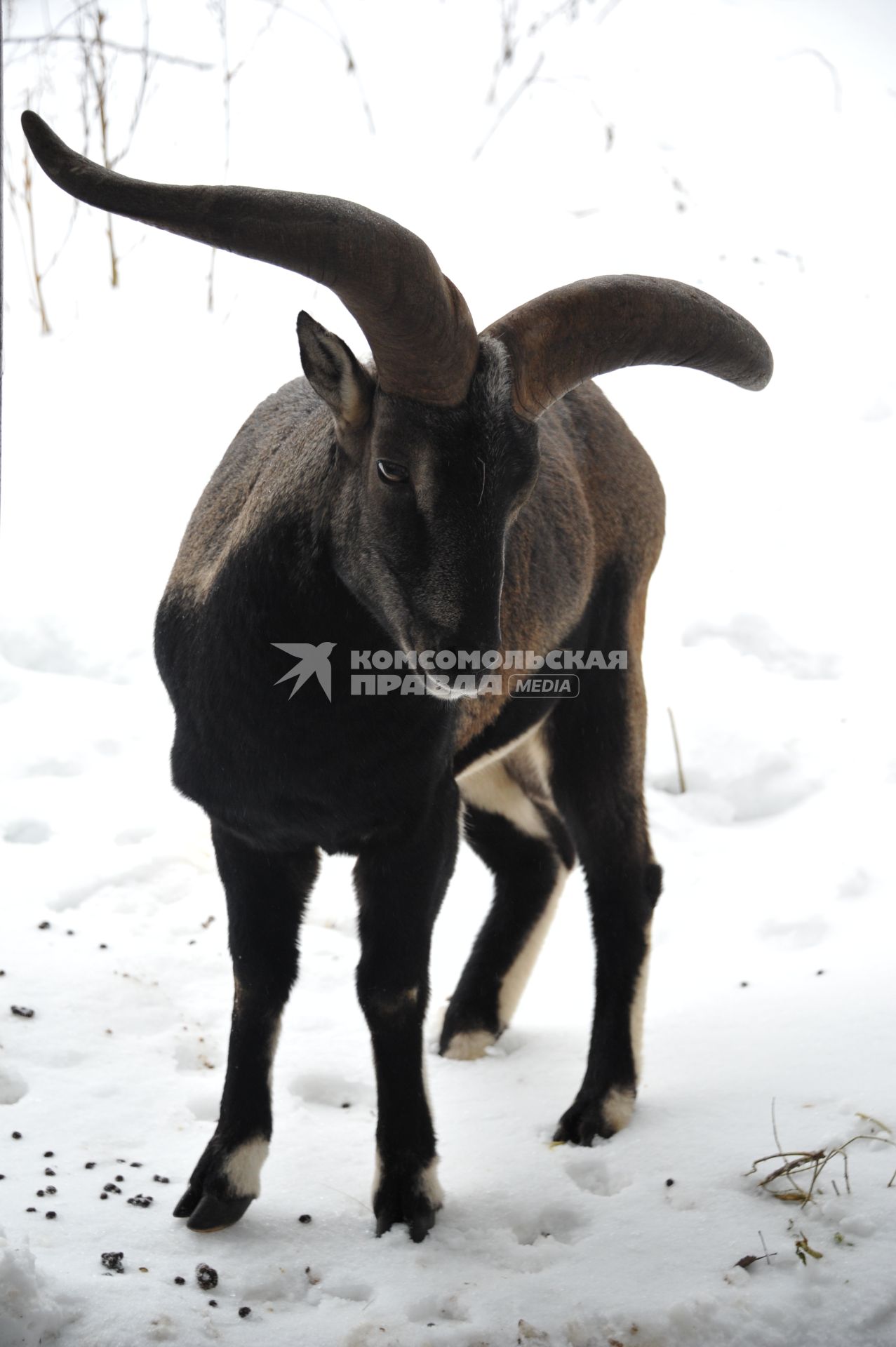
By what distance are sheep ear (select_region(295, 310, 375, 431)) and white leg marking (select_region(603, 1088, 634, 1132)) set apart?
7.41 ft

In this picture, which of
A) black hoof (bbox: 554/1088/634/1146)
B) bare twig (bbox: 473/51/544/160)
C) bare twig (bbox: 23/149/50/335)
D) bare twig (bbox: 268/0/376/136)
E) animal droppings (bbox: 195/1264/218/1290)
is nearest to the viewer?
animal droppings (bbox: 195/1264/218/1290)

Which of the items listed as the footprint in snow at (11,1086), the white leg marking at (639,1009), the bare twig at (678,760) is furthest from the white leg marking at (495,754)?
the bare twig at (678,760)

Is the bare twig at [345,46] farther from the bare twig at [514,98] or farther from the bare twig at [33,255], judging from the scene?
the bare twig at [33,255]

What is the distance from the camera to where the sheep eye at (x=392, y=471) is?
3064 mm

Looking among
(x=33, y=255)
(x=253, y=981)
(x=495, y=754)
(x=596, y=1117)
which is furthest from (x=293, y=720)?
(x=33, y=255)

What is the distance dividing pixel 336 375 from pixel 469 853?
3.47 m

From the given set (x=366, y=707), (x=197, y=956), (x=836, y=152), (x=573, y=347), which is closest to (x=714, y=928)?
(x=197, y=956)

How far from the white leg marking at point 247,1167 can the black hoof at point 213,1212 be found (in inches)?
1.0

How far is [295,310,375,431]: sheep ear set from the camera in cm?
309

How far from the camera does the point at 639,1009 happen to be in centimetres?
438

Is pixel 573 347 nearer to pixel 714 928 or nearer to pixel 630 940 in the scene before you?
pixel 630 940

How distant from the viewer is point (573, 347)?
331cm

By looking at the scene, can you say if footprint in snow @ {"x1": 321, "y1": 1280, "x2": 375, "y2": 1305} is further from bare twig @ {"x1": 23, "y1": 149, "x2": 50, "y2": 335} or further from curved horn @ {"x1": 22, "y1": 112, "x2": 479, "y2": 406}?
bare twig @ {"x1": 23, "y1": 149, "x2": 50, "y2": 335}

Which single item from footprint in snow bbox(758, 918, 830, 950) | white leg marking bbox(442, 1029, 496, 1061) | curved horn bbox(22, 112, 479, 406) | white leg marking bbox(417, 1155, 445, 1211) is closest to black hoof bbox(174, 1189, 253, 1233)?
white leg marking bbox(417, 1155, 445, 1211)
